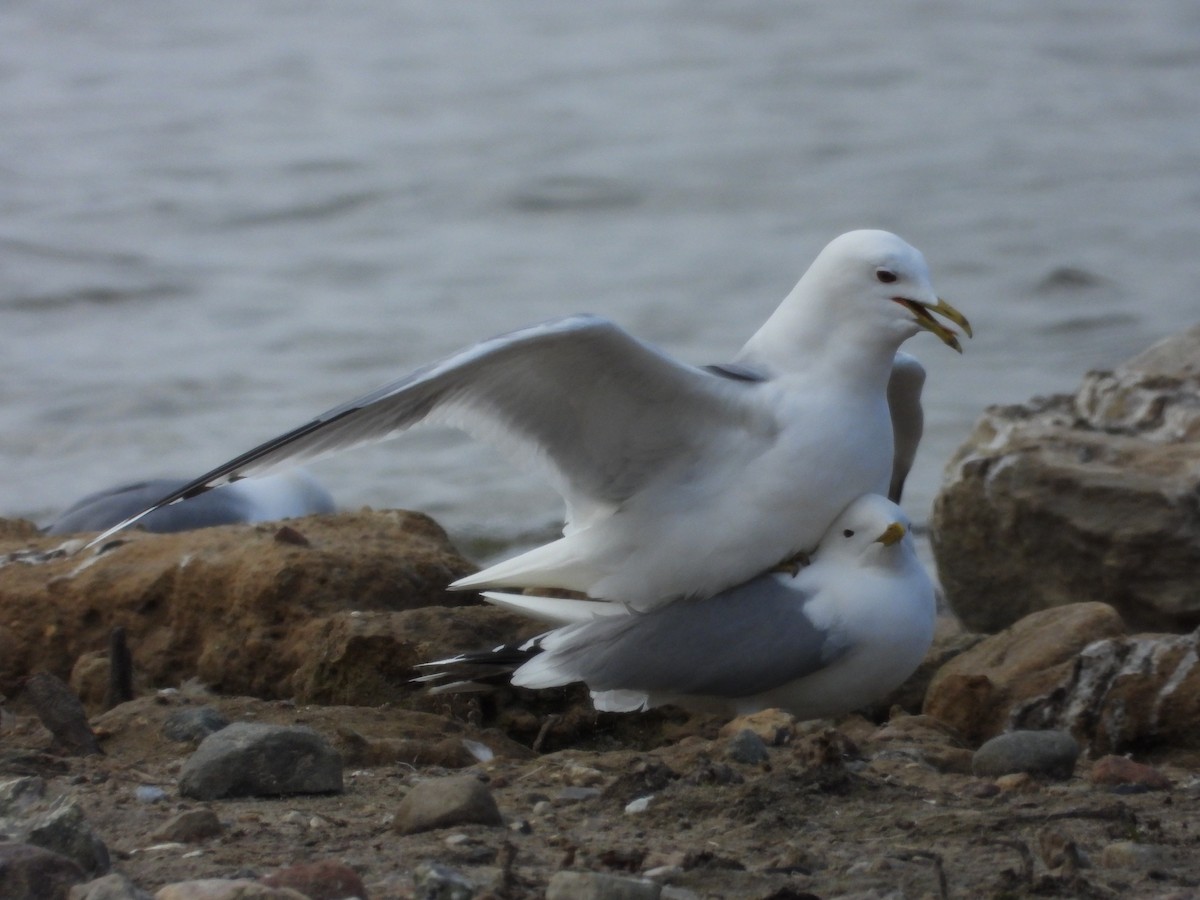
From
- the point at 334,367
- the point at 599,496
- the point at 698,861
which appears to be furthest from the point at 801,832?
the point at 334,367

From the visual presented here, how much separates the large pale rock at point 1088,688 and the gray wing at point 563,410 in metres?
0.83

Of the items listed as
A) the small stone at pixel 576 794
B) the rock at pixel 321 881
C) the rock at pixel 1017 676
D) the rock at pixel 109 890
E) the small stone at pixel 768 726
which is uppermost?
the rock at pixel 109 890

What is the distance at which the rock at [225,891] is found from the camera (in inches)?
106

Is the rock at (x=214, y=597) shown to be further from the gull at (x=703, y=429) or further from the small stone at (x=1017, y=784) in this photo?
the small stone at (x=1017, y=784)

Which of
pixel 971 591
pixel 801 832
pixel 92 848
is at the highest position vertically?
pixel 92 848

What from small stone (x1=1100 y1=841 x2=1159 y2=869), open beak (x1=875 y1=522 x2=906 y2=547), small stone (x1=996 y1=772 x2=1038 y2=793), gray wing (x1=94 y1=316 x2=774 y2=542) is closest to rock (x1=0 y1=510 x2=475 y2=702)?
gray wing (x1=94 y1=316 x2=774 y2=542)

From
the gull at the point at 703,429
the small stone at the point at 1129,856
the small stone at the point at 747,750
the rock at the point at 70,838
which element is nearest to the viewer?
the rock at the point at 70,838

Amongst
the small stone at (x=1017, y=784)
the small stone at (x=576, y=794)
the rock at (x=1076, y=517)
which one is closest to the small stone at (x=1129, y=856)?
the small stone at (x=1017, y=784)

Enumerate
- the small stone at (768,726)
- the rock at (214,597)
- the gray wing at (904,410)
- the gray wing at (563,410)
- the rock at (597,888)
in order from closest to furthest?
the rock at (597,888) → the small stone at (768,726) → the gray wing at (563,410) → the rock at (214,597) → the gray wing at (904,410)

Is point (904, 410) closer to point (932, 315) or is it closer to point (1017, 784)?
point (932, 315)

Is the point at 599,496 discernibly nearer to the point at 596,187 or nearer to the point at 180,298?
the point at 180,298

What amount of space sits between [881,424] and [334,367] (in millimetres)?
6658

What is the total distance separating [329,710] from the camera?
14.3 feet

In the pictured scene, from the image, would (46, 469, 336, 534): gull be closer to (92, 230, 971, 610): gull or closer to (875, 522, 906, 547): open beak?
(92, 230, 971, 610): gull
